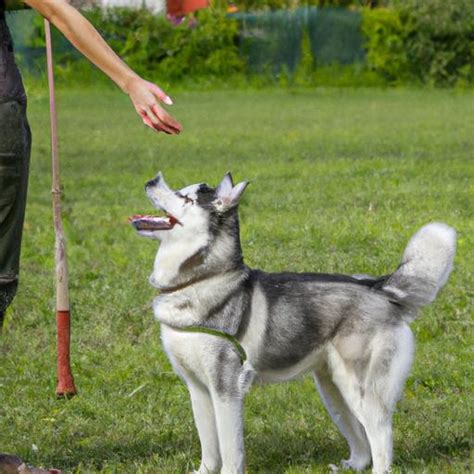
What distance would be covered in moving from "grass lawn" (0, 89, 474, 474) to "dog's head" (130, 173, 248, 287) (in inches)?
34.6

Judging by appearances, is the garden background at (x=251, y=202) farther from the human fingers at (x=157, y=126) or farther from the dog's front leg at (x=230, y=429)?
the human fingers at (x=157, y=126)

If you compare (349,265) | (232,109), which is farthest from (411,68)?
(349,265)

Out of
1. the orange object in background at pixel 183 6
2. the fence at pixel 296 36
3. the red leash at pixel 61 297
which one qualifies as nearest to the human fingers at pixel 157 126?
the red leash at pixel 61 297

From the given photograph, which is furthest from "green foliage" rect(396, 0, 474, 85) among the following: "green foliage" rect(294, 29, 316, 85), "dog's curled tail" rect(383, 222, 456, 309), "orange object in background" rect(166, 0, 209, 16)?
"dog's curled tail" rect(383, 222, 456, 309)

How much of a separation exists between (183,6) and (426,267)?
30.9 metres

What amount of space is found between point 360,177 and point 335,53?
69.1ft

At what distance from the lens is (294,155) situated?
1794 centimetres

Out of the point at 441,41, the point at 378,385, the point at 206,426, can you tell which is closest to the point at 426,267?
the point at 378,385

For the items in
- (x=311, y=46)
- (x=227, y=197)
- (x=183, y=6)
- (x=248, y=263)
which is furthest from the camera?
(x=183, y=6)

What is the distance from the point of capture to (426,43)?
1346 inches

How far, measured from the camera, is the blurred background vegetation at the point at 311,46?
33469 millimetres

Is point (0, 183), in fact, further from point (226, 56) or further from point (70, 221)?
point (226, 56)

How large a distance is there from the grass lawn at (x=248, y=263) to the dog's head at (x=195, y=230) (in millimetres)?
880

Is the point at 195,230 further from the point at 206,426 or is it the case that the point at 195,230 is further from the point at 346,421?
the point at 346,421
